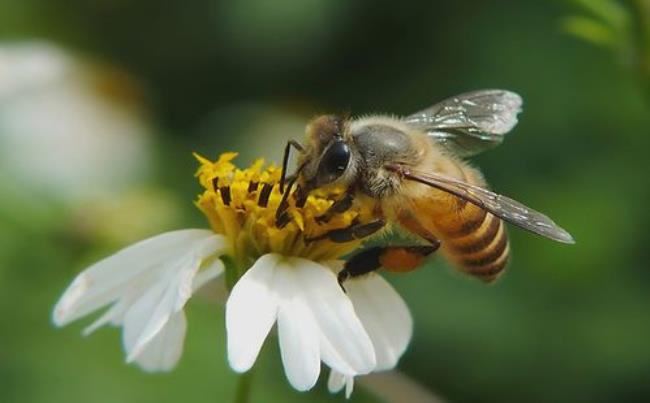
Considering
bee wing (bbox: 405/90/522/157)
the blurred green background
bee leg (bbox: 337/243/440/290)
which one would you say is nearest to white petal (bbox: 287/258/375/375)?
bee leg (bbox: 337/243/440/290)

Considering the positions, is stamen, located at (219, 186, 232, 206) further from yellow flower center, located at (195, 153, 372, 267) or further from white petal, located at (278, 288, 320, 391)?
white petal, located at (278, 288, 320, 391)

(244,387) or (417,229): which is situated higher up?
(417,229)

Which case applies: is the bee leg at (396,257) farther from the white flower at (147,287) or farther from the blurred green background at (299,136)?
the blurred green background at (299,136)

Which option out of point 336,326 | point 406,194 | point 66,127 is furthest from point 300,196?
point 66,127

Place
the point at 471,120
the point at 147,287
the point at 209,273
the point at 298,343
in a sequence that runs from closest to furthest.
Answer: the point at 298,343, the point at 147,287, the point at 209,273, the point at 471,120

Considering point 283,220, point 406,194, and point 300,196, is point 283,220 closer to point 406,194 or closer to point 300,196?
point 300,196
